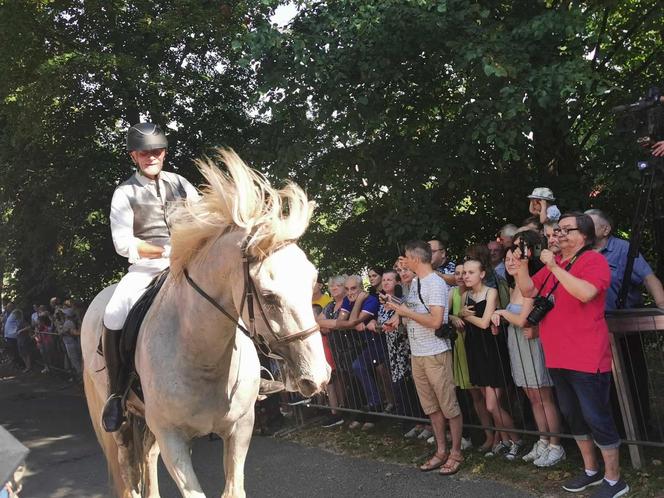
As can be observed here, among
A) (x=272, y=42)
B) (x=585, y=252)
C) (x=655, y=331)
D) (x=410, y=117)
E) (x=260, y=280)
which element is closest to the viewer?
(x=260, y=280)

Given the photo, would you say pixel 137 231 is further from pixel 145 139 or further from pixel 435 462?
pixel 435 462

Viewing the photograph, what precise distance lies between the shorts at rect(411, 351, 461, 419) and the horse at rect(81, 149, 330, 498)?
2293 millimetres

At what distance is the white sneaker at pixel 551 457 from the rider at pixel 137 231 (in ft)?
11.5

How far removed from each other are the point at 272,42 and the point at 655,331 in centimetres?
505

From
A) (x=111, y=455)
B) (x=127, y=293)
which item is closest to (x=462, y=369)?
(x=111, y=455)

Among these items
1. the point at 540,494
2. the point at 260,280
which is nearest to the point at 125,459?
the point at 260,280

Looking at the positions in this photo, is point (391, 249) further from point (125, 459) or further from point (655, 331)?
point (125, 459)

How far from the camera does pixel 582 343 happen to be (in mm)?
4746

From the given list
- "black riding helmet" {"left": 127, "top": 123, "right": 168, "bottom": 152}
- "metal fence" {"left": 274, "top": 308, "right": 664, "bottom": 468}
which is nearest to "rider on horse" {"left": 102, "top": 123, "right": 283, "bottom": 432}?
"black riding helmet" {"left": 127, "top": 123, "right": 168, "bottom": 152}

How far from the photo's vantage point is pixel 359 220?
10391mm

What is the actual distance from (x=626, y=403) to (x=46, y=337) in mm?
14607

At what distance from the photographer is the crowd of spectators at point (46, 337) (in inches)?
568

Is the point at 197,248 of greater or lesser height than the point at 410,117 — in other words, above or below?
below

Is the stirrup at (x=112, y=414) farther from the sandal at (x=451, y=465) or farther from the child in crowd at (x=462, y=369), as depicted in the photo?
the child in crowd at (x=462, y=369)
